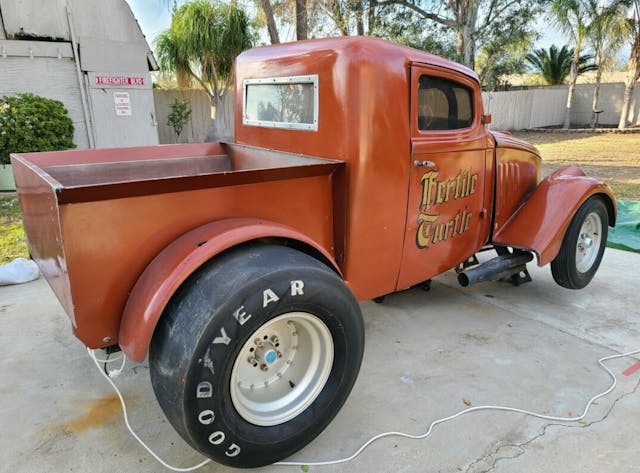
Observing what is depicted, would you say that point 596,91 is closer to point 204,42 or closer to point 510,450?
point 204,42

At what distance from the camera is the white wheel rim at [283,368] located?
2195 mm

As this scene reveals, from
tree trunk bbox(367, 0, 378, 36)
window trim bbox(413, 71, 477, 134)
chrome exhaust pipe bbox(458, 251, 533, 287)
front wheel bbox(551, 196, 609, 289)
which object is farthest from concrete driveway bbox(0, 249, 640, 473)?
tree trunk bbox(367, 0, 378, 36)

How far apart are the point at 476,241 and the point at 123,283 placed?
2.81 meters

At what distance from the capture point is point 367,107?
265 centimetres

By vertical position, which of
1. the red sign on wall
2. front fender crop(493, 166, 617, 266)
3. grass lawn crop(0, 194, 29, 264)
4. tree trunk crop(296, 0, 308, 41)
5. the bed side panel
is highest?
tree trunk crop(296, 0, 308, 41)

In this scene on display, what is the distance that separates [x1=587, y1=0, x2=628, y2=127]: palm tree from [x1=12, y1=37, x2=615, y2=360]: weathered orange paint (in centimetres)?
1748

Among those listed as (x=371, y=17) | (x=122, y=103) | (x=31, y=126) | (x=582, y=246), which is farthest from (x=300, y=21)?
(x=582, y=246)

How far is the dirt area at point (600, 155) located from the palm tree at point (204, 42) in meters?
9.08

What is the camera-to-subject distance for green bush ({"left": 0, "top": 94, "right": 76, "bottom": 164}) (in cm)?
799

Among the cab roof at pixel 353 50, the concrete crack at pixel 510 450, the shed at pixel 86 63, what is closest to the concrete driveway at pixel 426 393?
the concrete crack at pixel 510 450

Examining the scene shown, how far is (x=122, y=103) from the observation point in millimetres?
10352

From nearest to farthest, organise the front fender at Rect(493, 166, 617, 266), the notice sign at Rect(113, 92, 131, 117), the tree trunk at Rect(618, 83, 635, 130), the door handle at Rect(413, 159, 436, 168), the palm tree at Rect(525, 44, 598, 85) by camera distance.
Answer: the door handle at Rect(413, 159, 436, 168) → the front fender at Rect(493, 166, 617, 266) → the notice sign at Rect(113, 92, 131, 117) → the tree trunk at Rect(618, 83, 635, 130) → the palm tree at Rect(525, 44, 598, 85)

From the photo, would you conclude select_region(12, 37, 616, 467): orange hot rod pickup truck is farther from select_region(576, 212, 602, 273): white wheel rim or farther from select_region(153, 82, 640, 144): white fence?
select_region(153, 82, 640, 144): white fence

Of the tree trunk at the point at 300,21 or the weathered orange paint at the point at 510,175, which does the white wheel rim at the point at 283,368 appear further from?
the tree trunk at the point at 300,21
